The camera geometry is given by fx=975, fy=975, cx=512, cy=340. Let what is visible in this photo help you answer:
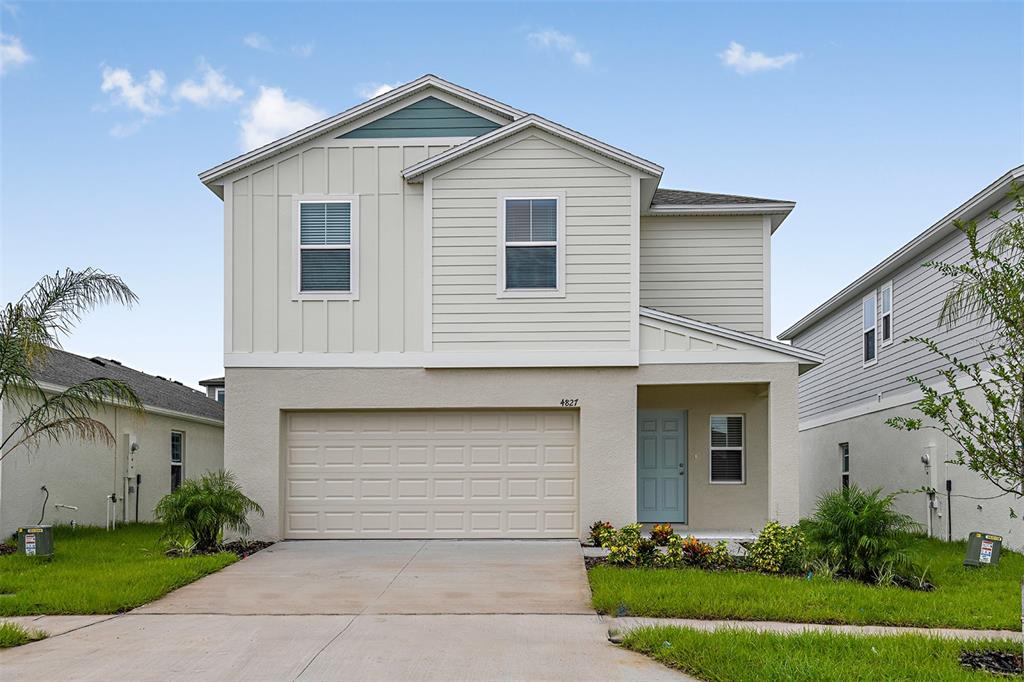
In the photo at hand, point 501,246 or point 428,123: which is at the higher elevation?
point 428,123

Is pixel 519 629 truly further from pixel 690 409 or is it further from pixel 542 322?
pixel 690 409

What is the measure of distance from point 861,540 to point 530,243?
6578 millimetres

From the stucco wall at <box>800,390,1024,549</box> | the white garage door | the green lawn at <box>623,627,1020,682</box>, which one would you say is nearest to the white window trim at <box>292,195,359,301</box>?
the white garage door

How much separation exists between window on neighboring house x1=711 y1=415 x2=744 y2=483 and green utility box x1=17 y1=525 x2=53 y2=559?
408 inches

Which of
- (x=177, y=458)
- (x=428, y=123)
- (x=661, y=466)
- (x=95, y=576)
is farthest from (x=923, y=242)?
(x=177, y=458)

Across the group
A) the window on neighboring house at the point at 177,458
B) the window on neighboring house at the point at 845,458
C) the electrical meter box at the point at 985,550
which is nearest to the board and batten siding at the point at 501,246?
the electrical meter box at the point at 985,550

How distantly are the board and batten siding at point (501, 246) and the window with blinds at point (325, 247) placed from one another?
1.42 meters

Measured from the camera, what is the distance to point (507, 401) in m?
15.0

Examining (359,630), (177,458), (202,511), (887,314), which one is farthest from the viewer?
(177,458)

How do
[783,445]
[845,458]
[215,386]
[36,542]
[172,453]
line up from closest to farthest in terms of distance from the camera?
[36,542] → [783,445] → [172,453] → [845,458] → [215,386]

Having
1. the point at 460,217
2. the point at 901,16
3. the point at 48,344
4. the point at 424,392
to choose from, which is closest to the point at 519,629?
the point at 424,392

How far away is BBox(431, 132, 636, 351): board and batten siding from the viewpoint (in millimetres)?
14852

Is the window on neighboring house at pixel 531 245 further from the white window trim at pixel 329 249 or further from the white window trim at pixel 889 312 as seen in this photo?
the white window trim at pixel 889 312

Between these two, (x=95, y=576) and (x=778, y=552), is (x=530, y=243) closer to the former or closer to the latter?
(x=778, y=552)
